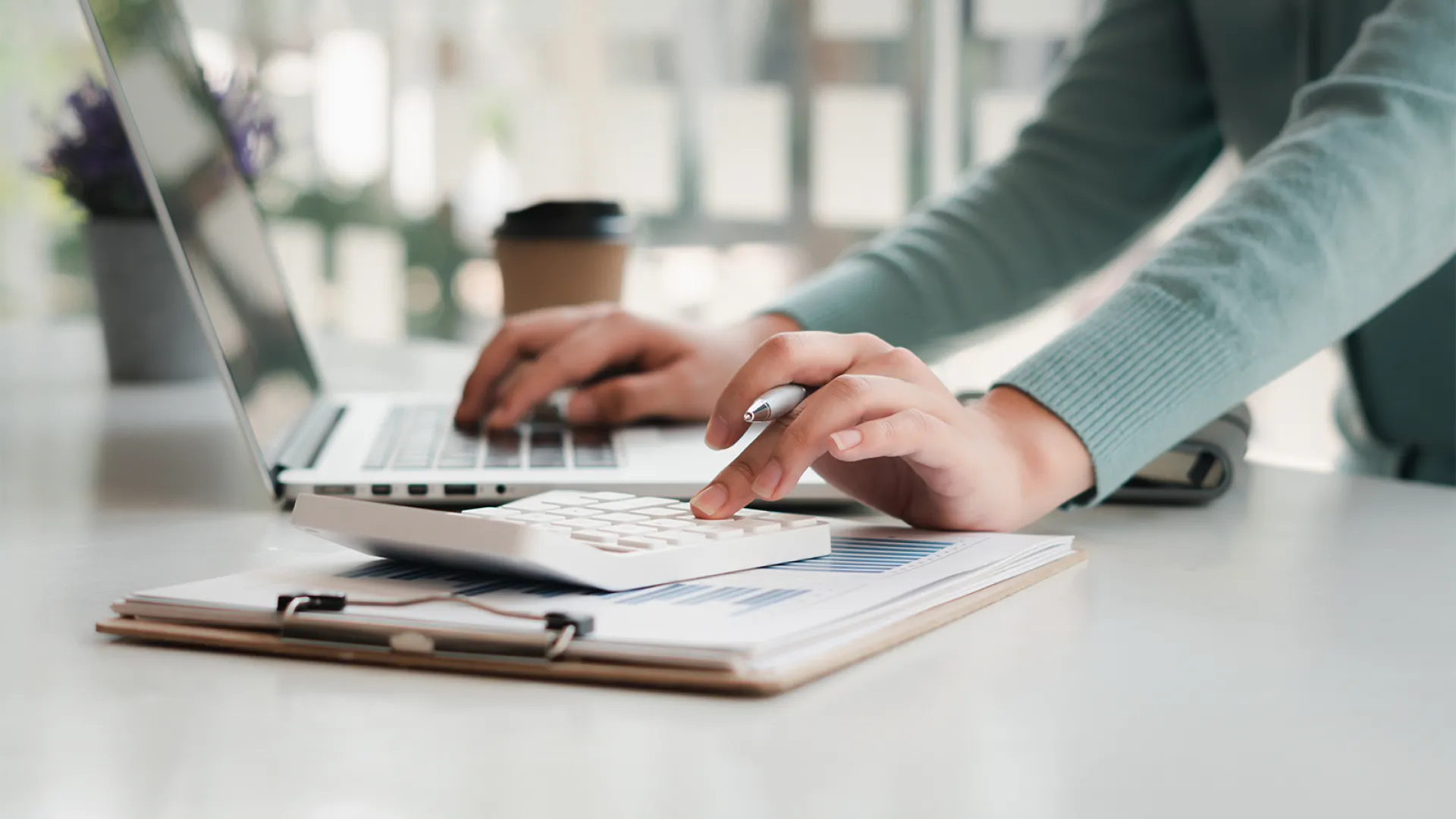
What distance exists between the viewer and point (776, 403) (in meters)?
0.58

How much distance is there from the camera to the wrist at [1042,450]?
2.11 feet

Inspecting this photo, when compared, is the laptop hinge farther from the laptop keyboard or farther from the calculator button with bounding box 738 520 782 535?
the calculator button with bounding box 738 520 782 535

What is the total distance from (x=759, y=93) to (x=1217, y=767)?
17.2 feet

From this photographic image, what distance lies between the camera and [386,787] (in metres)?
0.33

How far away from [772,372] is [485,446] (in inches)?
11.0

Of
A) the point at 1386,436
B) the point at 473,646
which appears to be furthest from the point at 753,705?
the point at 1386,436

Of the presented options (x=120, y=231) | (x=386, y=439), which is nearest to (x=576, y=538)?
(x=386, y=439)

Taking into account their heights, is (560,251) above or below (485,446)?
above

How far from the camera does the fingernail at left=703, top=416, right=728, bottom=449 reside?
1.90 feet

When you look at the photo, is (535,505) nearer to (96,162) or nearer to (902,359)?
(902,359)

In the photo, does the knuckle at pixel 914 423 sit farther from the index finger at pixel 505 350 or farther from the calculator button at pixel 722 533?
the index finger at pixel 505 350

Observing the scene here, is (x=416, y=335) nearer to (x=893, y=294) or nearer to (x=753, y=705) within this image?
(x=893, y=294)

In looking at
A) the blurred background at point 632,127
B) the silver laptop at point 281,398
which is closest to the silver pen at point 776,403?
the silver laptop at point 281,398

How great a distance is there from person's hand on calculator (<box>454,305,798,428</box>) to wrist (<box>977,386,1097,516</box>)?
0.27 meters
